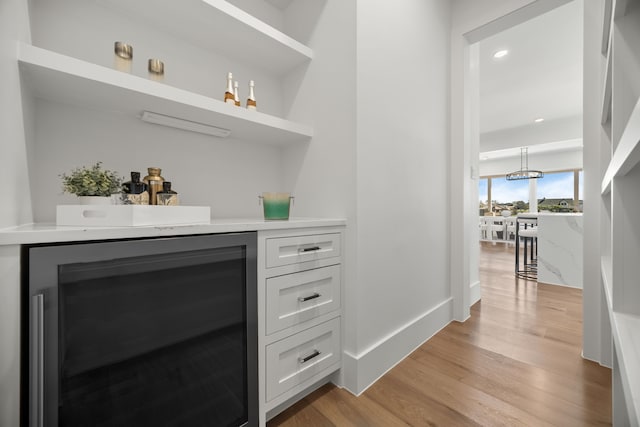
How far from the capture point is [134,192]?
94 cm

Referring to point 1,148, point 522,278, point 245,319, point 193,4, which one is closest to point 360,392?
point 245,319

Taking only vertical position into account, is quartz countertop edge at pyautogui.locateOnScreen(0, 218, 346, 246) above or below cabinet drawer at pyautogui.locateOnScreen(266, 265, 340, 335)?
above

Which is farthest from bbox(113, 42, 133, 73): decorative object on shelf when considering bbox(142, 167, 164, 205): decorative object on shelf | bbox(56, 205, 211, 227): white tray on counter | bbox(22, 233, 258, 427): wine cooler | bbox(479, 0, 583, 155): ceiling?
bbox(479, 0, 583, 155): ceiling

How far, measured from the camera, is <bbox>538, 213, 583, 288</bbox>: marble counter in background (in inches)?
118

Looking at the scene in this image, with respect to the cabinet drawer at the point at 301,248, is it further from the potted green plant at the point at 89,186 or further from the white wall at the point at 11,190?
the white wall at the point at 11,190

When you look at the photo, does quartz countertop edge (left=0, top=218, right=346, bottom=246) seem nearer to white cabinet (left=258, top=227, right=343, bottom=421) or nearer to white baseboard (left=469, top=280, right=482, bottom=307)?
white cabinet (left=258, top=227, right=343, bottom=421)

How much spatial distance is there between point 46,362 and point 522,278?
429cm

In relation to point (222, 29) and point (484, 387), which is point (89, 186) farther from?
point (484, 387)

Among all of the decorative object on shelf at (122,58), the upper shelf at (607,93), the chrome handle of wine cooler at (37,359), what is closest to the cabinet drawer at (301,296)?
the chrome handle of wine cooler at (37,359)

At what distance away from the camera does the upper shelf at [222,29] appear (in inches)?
47.8

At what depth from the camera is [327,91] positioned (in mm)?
1533

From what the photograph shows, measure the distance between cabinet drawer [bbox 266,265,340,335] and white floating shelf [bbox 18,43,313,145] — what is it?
Answer: 82 cm

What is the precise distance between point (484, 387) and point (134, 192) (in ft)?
6.00

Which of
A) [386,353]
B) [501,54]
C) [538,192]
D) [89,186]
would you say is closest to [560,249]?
[501,54]
